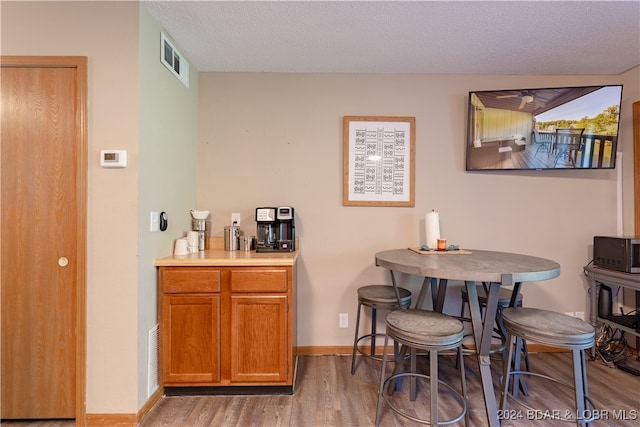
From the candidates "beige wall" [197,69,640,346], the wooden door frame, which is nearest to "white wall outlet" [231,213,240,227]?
"beige wall" [197,69,640,346]

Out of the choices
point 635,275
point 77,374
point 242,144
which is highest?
point 242,144

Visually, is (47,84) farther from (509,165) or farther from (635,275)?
(635,275)

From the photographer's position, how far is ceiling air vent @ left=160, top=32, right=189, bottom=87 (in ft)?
6.79

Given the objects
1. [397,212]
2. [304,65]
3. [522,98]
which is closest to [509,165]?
[522,98]

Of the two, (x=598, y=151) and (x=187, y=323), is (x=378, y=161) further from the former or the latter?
(x=187, y=323)

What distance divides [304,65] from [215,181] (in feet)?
4.30

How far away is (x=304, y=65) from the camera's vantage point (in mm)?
2574

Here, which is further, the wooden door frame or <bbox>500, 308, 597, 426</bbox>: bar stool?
the wooden door frame

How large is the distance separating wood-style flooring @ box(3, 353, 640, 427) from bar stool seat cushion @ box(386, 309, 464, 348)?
666mm

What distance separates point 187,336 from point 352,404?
1.21 metres

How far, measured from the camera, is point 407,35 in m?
2.11

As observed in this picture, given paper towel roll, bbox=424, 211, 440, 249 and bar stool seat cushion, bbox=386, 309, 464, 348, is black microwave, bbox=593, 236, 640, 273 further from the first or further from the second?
bar stool seat cushion, bbox=386, 309, 464, 348

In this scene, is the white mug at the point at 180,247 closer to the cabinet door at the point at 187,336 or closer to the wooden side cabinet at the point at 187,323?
the wooden side cabinet at the point at 187,323

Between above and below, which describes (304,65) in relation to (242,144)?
above
